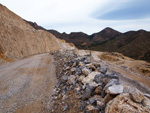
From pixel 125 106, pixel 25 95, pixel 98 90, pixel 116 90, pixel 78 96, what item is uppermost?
pixel 116 90

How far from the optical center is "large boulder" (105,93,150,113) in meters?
2.09

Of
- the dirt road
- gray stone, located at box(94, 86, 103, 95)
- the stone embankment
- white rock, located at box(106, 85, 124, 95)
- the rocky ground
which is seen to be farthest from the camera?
the dirt road

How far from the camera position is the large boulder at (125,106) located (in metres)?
2.09

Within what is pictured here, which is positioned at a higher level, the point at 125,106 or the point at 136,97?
the point at 136,97

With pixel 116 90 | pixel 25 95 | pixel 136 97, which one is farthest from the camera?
pixel 25 95

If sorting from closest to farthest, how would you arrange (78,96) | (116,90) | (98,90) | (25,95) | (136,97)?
(136,97)
(116,90)
(98,90)
(78,96)
(25,95)

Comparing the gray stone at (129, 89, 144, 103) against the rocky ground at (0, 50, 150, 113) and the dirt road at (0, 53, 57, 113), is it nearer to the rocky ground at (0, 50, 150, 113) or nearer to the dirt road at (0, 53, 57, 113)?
the rocky ground at (0, 50, 150, 113)

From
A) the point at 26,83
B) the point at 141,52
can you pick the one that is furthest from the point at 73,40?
the point at 26,83

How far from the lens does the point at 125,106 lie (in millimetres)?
2188

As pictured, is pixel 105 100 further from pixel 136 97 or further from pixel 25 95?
pixel 25 95

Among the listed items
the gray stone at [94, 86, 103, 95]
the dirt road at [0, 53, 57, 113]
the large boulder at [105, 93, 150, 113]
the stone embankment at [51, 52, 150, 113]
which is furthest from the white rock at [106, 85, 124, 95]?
the dirt road at [0, 53, 57, 113]

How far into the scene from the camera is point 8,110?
4.01 meters

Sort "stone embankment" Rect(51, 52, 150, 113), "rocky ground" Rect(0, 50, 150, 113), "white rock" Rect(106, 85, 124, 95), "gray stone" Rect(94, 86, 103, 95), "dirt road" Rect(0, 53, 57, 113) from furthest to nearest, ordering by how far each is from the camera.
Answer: "dirt road" Rect(0, 53, 57, 113) < "gray stone" Rect(94, 86, 103, 95) < "white rock" Rect(106, 85, 124, 95) < "rocky ground" Rect(0, 50, 150, 113) < "stone embankment" Rect(51, 52, 150, 113)

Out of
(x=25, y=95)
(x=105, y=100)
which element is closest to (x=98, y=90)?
(x=105, y=100)
